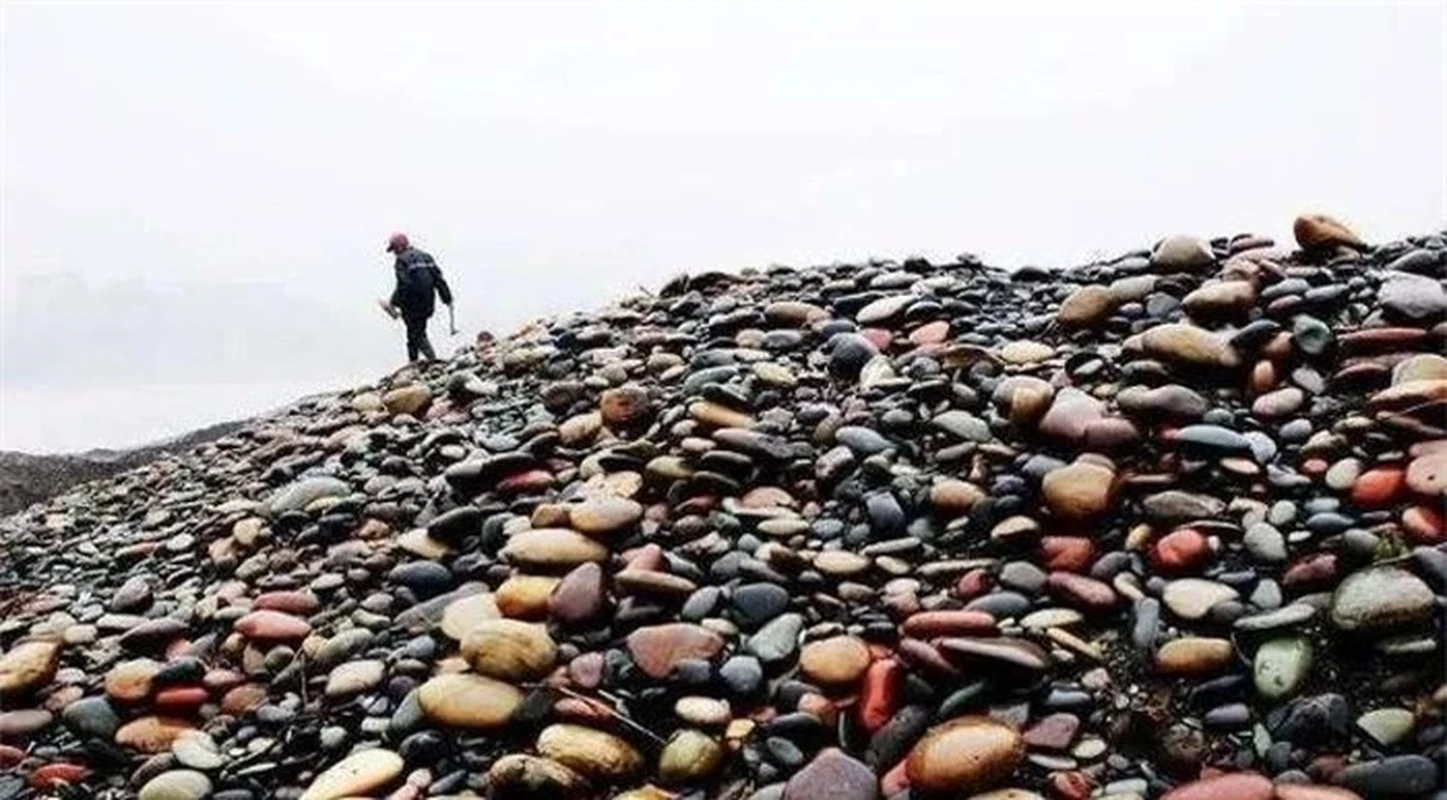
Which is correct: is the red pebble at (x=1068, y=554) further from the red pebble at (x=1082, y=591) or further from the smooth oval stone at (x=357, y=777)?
the smooth oval stone at (x=357, y=777)

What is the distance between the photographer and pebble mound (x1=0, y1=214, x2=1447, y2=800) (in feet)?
12.0

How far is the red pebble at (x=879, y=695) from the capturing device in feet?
12.7

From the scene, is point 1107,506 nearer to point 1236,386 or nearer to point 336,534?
point 1236,386

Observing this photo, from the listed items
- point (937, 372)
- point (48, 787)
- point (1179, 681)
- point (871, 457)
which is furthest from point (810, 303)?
point (48, 787)

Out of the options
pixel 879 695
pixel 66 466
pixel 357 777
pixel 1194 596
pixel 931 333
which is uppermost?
pixel 931 333

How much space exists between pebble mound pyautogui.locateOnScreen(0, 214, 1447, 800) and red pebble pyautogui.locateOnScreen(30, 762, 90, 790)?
2 cm

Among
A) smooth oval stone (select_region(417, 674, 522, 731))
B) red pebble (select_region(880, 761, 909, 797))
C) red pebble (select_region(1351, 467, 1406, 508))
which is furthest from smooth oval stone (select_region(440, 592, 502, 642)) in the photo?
red pebble (select_region(1351, 467, 1406, 508))

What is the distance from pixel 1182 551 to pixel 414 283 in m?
10.2

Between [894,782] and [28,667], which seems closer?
[894,782]

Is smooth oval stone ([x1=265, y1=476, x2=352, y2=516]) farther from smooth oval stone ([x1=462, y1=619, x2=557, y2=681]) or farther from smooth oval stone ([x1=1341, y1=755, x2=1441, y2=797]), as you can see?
smooth oval stone ([x1=1341, y1=755, x2=1441, y2=797])

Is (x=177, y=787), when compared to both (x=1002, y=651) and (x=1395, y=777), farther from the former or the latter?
(x=1395, y=777)

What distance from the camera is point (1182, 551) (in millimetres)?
4133

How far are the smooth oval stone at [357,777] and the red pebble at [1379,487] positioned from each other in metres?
3.42

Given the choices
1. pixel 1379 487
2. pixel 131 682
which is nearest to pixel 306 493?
pixel 131 682
